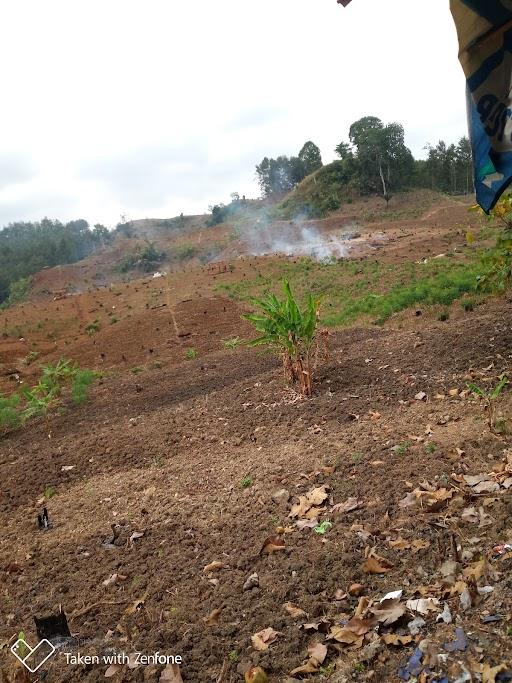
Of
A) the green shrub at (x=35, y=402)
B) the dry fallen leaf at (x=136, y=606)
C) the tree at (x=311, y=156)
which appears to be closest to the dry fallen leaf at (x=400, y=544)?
the dry fallen leaf at (x=136, y=606)

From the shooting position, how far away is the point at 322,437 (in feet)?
14.4

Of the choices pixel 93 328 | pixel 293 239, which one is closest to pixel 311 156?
pixel 293 239

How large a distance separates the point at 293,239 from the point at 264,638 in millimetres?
31811

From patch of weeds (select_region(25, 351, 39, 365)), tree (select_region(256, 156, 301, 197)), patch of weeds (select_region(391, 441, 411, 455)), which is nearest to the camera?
patch of weeds (select_region(391, 441, 411, 455))

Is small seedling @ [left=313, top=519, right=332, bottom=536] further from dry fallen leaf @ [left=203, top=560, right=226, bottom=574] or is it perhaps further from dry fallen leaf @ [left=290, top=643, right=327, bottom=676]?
dry fallen leaf @ [left=290, top=643, right=327, bottom=676]

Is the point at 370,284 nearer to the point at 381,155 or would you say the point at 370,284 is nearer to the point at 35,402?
the point at 35,402

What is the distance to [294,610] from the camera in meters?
2.31

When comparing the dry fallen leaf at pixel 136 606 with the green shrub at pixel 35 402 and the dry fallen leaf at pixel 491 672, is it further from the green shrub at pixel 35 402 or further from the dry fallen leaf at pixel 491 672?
the green shrub at pixel 35 402

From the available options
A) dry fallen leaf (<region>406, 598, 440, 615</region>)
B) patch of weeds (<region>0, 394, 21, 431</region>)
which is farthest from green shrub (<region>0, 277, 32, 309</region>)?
dry fallen leaf (<region>406, 598, 440, 615</region>)

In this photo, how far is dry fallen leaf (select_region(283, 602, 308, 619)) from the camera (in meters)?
2.27

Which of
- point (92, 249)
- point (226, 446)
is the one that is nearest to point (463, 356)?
point (226, 446)

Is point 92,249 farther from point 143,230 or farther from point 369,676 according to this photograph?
point 369,676

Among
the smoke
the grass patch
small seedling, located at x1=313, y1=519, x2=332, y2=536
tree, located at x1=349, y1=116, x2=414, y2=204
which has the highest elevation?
tree, located at x1=349, y1=116, x2=414, y2=204

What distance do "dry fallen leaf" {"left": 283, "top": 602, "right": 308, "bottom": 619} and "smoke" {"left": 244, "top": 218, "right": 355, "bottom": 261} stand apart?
21.8m
